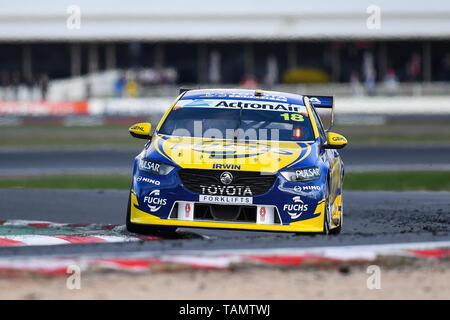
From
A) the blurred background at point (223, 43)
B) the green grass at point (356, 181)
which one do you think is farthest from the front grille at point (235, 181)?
the blurred background at point (223, 43)

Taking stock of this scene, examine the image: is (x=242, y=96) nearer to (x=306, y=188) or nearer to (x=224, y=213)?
(x=306, y=188)

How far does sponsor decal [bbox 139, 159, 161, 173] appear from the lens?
8648mm

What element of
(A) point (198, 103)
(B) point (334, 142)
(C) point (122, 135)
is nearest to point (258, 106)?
(A) point (198, 103)

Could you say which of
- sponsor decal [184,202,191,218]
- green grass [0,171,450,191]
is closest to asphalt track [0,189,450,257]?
sponsor decal [184,202,191,218]

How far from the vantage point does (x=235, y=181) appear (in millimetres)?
8438

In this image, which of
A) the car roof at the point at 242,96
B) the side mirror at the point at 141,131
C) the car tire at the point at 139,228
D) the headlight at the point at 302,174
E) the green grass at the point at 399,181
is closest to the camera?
the headlight at the point at 302,174

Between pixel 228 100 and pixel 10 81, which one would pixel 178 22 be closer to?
pixel 10 81

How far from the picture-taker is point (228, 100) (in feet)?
32.4

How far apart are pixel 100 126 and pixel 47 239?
2637 centimetres

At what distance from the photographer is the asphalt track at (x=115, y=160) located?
1905 centimetres

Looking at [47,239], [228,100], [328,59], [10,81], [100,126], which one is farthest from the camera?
[328,59]

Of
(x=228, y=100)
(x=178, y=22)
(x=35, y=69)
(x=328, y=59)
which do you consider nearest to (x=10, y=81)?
(x=35, y=69)

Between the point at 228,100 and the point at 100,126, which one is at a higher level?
the point at 228,100

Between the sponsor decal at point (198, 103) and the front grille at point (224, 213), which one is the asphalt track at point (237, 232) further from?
the sponsor decal at point (198, 103)
